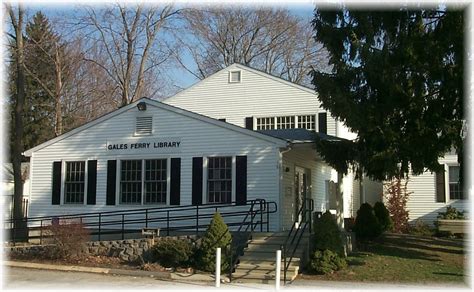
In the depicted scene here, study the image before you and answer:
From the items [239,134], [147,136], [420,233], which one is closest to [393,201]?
[420,233]

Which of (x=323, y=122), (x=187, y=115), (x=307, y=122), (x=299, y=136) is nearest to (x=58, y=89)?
(x=307, y=122)

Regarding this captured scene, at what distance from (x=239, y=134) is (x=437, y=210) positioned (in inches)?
464

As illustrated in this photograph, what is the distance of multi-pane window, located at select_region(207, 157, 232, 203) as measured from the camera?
61.7ft

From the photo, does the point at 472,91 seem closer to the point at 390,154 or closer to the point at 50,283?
the point at 390,154

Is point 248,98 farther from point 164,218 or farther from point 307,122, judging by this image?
point 164,218

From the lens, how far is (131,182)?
66.5 ft

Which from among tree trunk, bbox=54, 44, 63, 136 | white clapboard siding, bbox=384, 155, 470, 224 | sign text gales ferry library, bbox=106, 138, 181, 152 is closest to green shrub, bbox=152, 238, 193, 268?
sign text gales ferry library, bbox=106, 138, 181, 152

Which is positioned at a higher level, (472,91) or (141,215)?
(472,91)

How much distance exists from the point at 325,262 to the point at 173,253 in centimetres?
431

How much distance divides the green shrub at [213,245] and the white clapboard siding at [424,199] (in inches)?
515

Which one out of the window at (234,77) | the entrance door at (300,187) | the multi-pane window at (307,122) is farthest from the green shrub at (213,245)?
the window at (234,77)

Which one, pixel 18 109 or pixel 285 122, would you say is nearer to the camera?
pixel 18 109

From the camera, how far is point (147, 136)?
20312mm

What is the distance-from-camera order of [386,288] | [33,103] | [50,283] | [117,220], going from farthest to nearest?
[33,103], [117,220], [50,283], [386,288]
